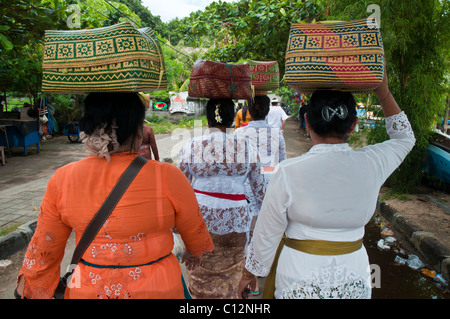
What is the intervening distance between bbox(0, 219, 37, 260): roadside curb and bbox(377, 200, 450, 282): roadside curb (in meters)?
5.22

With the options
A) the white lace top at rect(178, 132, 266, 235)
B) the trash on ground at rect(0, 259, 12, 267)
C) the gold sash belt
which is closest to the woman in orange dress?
the gold sash belt

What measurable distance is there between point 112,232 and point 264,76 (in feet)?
11.4

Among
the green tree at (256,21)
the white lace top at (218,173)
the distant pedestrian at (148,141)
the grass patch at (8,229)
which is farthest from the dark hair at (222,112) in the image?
the green tree at (256,21)

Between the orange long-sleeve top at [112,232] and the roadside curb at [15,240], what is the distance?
3.28 m

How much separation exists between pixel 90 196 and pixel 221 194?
123 cm

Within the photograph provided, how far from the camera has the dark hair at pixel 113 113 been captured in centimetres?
136

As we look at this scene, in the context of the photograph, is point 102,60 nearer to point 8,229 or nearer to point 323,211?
point 323,211

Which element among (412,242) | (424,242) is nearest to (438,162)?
(412,242)

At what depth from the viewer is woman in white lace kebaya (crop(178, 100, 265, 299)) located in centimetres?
240

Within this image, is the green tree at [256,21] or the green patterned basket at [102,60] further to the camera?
the green tree at [256,21]

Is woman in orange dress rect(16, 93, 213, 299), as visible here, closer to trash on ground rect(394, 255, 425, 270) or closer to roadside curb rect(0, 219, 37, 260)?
roadside curb rect(0, 219, 37, 260)

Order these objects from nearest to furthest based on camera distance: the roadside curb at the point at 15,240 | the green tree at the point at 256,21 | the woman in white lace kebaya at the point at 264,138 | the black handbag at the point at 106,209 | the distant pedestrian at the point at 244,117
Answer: the black handbag at the point at 106,209 → the woman in white lace kebaya at the point at 264,138 → the roadside curb at the point at 15,240 → the green tree at the point at 256,21 → the distant pedestrian at the point at 244,117

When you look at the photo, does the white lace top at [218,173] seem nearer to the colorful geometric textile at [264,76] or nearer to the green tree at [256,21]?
the colorful geometric textile at [264,76]

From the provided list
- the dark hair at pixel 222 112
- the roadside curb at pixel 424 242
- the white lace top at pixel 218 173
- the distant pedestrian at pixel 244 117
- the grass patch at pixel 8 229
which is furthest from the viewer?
the distant pedestrian at pixel 244 117
